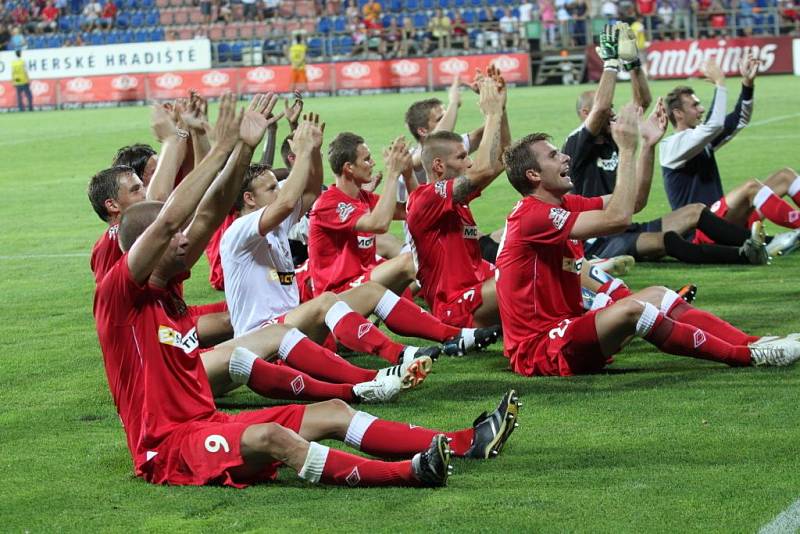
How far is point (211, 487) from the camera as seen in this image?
19.0 feet

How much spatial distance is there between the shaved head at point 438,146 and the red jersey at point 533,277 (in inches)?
39.9

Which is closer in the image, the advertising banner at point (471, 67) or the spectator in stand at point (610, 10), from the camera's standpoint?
the advertising banner at point (471, 67)

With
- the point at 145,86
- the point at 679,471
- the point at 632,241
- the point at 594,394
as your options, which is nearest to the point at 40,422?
the point at 594,394

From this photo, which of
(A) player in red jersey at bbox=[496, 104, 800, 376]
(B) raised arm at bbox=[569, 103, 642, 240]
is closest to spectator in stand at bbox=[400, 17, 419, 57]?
(A) player in red jersey at bbox=[496, 104, 800, 376]

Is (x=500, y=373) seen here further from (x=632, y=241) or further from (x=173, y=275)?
(x=632, y=241)

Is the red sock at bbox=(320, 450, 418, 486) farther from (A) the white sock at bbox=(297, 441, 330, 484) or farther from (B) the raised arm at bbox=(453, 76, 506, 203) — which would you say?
(B) the raised arm at bbox=(453, 76, 506, 203)

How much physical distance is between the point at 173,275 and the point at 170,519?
1.05 metres

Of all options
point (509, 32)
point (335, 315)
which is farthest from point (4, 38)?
point (335, 315)

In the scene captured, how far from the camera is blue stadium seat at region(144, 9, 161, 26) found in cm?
5000

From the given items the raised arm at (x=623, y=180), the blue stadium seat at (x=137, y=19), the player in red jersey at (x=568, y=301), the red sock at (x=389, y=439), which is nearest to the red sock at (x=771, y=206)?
the player in red jersey at (x=568, y=301)

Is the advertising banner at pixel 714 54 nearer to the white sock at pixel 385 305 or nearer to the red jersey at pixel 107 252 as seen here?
the white sock at pixel 385 305

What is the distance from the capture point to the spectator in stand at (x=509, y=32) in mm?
42425

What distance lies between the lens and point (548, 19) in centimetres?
4331

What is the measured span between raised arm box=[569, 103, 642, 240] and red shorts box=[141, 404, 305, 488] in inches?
97.2
